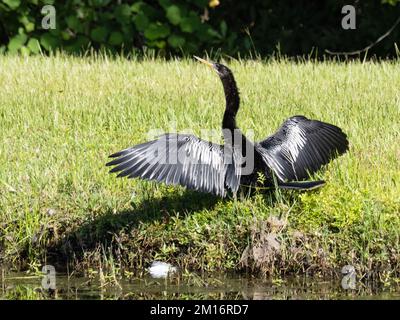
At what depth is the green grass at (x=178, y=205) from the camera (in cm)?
617

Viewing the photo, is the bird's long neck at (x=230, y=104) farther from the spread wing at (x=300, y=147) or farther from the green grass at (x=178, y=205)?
the green grass at (x=178, y=205)

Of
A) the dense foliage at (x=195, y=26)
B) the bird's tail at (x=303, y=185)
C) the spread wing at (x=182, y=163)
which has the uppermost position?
the dense foliage at (x=195, y=26)

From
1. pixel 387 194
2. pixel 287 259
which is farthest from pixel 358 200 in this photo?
pixel 287 259

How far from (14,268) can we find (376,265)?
89.1 inches

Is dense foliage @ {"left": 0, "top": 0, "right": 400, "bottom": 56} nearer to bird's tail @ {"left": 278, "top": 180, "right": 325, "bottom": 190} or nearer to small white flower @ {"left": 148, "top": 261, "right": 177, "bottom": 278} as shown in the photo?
bird's tail @ {"left": 278, "top": 180, "right": 325, "bottom": 190}

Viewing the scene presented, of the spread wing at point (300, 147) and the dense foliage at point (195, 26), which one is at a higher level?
the dense foliage at point (195, 26)

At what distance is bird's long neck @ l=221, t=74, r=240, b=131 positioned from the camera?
639 cm


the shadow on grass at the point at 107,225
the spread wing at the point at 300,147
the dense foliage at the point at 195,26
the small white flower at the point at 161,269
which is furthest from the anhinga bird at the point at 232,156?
the dense foliage at the point at 195,26

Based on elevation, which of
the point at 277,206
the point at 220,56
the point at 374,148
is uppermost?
the point at 220,56

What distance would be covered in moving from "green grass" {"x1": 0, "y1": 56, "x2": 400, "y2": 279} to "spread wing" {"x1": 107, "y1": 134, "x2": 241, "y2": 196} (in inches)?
12.0

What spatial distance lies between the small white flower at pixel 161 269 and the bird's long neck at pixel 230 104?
95 centimetres

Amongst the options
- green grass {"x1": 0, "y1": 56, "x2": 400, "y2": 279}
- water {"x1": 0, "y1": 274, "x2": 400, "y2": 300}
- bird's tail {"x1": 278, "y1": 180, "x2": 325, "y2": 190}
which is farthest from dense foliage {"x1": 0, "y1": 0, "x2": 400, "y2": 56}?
water {"x1": 0, "y1": 274, "x2": 400, "y2": 300}

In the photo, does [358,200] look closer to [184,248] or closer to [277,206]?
[277,206]

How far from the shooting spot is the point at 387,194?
6.43 meters
